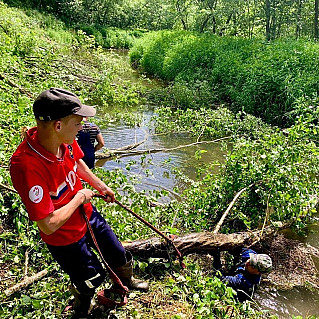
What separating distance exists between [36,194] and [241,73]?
11.0 metres

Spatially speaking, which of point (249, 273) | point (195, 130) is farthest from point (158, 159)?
point (249, 273)

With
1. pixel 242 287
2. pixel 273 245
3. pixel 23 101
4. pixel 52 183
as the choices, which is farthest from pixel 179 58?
pixel 52 183

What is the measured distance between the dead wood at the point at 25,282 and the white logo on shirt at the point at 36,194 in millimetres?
1447

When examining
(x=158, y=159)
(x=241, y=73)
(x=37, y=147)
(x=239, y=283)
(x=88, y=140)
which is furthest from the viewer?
(x=241, y=73)

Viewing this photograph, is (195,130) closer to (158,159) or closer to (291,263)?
(158,159)

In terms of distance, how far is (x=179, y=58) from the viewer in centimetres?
1591

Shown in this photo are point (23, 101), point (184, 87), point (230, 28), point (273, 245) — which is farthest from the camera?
point (230, 28)

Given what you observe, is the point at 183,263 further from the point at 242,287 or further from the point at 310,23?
the point at 310,23

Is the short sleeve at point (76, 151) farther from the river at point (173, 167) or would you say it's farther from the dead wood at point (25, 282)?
the river at point (173, 167)

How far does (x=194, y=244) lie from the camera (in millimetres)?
3814

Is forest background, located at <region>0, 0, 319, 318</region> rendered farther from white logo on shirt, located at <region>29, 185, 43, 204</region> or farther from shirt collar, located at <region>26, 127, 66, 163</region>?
shirt collar, located at <region>26, 127, 66, 163</region>

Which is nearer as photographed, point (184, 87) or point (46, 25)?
point (184, 87)

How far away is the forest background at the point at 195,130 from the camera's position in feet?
10.5

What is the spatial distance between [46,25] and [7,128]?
76.5 ft
